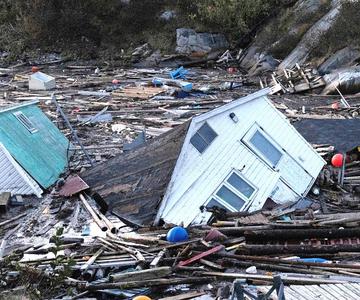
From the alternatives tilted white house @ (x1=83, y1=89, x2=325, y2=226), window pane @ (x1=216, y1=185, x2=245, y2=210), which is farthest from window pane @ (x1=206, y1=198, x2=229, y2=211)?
window pane @ (x1=216, y1=185, x2=245, y2=210)

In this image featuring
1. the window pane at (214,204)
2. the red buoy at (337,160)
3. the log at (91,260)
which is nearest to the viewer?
the log at (91,260)

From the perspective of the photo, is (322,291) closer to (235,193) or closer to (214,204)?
(214,204)

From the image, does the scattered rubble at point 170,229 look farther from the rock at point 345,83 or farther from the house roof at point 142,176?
the rock at point 345,83

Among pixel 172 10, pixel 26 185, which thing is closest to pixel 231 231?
pixel 26 185

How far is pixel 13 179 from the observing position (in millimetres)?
13508

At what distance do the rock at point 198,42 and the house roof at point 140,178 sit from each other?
23265mm

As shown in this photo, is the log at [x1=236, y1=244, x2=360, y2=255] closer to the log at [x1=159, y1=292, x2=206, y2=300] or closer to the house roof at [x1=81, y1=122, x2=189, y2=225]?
the log at [x1=159, y1=292, x2=206, y2=300]

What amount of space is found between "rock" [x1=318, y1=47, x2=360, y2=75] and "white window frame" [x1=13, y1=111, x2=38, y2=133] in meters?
16.2

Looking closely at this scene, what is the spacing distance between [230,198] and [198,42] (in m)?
25.3

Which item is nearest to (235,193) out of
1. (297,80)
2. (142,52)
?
(297,80)

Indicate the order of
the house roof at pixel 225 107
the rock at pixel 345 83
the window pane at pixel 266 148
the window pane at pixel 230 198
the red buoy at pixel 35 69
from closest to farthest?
the window pane at pixel 230 198 → the house roof at pixel 225 107 → the window pane at pixel 266 148 → the rock at pixel 345 83 → the red buoy at pixel 35 69

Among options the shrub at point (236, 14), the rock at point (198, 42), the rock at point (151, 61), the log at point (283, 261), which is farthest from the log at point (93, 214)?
the shrub at point (236, 14)

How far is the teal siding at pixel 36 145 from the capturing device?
1388 centimetres

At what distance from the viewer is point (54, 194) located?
532 inches
